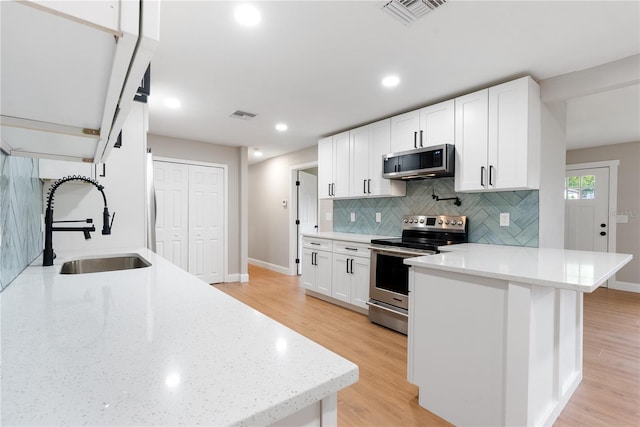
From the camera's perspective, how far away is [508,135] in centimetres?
260

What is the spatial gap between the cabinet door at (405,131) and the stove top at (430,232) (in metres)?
0.82

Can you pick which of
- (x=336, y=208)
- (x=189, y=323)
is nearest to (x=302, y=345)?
(x=189, y=323)

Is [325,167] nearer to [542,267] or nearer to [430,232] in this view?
[430,232]

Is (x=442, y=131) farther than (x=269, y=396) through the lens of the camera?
Yes

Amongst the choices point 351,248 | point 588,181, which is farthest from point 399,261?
point 588,181

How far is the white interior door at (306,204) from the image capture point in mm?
5863

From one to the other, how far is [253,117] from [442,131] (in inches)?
87.0

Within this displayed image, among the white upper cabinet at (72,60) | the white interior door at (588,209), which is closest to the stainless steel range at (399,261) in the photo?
the white upper cabinet at (72,60)

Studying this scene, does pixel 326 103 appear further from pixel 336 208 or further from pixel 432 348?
pixel 432 348

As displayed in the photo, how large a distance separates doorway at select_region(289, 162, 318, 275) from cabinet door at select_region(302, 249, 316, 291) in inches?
49.0

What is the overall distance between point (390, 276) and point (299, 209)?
10.0ft

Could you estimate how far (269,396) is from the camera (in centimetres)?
50

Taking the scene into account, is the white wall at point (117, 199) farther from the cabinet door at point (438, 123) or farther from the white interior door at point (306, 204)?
the white interior door at point (306, 204)

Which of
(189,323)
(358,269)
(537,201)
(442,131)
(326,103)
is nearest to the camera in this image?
(189,323)
